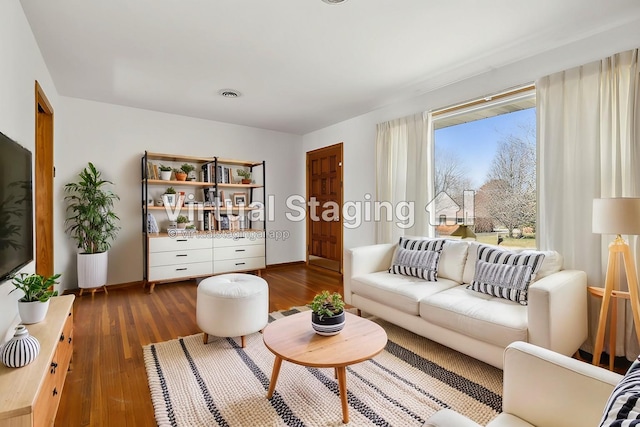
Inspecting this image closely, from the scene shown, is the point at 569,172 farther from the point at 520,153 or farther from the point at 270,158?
the point at 270,158

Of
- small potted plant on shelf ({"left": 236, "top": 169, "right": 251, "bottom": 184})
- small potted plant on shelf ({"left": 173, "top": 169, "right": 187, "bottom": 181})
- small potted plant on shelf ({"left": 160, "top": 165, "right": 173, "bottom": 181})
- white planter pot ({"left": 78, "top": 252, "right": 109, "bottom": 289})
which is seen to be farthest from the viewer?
small potted plant on shelf ({"left": 236, "top": 169, "right": 251, "bottom": 184})

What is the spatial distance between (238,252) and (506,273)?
351 cm

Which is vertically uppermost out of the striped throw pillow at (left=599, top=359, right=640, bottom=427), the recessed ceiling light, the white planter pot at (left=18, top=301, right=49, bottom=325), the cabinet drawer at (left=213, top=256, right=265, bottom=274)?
the recessed ceiling light

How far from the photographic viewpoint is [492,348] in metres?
2.05

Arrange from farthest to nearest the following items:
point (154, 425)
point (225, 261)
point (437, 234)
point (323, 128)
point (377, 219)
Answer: point (323, 128)
point (225, 261)
point (377, 219)
point (437, 234)
point (154, 425)

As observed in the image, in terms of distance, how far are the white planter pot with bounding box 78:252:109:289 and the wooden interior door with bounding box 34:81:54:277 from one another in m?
0.59

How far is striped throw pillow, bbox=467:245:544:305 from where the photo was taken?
7.60 feet

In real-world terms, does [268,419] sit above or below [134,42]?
below

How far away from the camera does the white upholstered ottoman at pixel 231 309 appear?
2.43 metres

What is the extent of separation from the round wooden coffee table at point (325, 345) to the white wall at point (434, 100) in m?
2.34

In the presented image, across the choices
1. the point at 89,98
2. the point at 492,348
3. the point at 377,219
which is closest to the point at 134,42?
the point at 89,98

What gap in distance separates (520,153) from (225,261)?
12.6 ft

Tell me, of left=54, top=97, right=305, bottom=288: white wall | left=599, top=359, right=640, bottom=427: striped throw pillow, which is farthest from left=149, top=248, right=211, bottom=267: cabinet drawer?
left=599, top=359, right=640, bottom=427: striped throw pillow

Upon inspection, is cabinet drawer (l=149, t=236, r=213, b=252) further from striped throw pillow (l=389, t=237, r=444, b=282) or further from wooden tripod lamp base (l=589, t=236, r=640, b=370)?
wooden tripod lamp base (l=589, t=236, r=640, b=370)
